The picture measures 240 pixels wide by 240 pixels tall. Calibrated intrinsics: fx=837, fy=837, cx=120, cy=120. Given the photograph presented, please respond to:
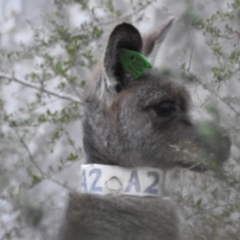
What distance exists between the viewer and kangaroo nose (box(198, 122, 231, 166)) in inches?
125

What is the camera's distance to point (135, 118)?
405cm

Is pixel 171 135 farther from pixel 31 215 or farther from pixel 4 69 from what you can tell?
pixel 4 69

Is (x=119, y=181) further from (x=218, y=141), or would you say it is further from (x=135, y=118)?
(x=218, y=141)

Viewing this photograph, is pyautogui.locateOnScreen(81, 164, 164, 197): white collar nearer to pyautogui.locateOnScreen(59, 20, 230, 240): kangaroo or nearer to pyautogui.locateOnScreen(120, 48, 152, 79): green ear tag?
pyautogui.locateOnScreen(59, 20, 230, 240): kangaroo

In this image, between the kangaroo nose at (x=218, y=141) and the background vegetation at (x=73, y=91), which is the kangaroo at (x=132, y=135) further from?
the kangaroo nose at (x=218, y=141)

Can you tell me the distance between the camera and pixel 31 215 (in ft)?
11.3

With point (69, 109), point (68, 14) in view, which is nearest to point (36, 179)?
point (69, 109)

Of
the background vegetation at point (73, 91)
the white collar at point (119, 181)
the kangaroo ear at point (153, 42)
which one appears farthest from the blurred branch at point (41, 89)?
the white collar at point (119, 181)

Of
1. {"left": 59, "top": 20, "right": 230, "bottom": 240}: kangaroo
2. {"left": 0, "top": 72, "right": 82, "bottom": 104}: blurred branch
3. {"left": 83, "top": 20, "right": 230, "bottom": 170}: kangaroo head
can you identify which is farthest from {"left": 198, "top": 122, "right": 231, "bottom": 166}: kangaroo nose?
{"left": 0, "top": 72, "right": 82, "bottom": 104}: blurred branch

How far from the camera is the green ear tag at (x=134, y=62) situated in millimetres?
3959

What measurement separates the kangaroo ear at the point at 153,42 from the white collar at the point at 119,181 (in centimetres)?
64

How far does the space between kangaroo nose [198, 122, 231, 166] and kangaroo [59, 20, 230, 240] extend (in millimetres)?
318

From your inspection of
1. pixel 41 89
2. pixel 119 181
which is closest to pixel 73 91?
pixel 41 89

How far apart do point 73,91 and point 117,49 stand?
1.53m
